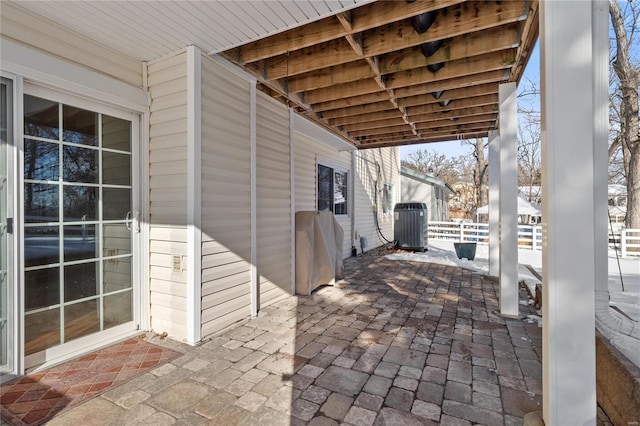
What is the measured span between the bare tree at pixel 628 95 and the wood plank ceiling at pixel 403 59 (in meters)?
3.65

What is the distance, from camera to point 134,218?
299 centimetres

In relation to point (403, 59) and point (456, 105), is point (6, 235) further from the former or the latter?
point (456, 105)

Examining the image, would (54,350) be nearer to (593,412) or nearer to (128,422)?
(128,422)

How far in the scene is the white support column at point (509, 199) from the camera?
11.7 feet

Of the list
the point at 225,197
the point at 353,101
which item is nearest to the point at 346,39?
the point at 353,101

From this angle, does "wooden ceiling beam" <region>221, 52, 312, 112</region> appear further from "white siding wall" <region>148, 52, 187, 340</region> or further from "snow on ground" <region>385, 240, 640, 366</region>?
"snow on ground" <region>385, 240, 640, 366</region>

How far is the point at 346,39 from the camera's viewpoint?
299 cm

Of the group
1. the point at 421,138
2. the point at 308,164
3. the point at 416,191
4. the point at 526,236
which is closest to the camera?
the point at 308,164

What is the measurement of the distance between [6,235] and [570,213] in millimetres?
3540

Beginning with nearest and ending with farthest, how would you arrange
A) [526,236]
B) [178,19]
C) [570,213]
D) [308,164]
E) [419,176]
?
[570,213] < [178,19] < [308,164] < [526,236] < [419,176]

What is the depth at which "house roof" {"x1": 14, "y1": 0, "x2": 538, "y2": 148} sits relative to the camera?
235cm

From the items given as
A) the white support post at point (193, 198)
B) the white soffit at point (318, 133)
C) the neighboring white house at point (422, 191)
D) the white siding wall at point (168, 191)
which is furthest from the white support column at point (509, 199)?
the neighboring white house at point (422, 191)

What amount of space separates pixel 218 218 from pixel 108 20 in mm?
1808

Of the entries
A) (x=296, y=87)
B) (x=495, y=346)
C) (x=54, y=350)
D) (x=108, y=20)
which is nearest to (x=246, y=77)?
(x=296, y=87)
